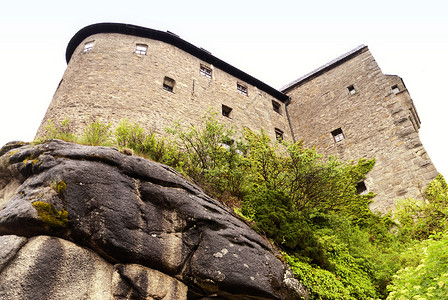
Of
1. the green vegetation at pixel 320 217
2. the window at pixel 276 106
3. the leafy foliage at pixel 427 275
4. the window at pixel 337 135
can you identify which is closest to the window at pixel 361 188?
the green vegetation at pixel 320 217

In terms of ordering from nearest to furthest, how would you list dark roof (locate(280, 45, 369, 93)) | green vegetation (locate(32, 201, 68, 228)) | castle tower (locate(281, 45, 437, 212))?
green vegetation (locate(32, 201, 68, 228)), castle tower (locate(281, 45, 437, 212)), dark roof (locate(280, 45, 369, 93))

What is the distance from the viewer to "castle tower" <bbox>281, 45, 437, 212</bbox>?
42.9ft

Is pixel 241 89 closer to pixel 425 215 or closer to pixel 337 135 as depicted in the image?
pixel 337 135

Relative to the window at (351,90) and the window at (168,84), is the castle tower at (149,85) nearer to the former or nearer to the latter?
the window at (168,84)

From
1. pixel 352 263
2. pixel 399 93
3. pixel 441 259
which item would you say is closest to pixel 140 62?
pixel 352 263

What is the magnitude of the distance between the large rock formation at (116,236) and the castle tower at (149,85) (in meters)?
5.61

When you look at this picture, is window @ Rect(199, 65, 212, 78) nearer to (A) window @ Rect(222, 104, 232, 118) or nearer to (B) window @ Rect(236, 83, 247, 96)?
(B) window @ Rect(236, 83, 247, 96)

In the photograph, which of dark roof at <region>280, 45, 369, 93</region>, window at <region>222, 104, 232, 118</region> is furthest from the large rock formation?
dark roof at <region>280, 45, 369, 93</region>

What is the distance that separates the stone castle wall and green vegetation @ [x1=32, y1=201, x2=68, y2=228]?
658 cm

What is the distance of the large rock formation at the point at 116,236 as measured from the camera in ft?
14.9

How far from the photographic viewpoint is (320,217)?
9164 mm

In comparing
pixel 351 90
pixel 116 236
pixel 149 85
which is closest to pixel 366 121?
pixel 351 90

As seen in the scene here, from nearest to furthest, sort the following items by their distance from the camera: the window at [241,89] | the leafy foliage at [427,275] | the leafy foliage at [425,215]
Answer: the leafy foliage at [427,275]
the leafy foliage at [425,215]
the window at [241,89]

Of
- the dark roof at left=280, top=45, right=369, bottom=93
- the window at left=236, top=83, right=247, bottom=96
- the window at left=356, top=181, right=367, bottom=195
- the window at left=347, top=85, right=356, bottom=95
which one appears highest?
the dark roof at left=280, top=45, right=369, bottom=93
